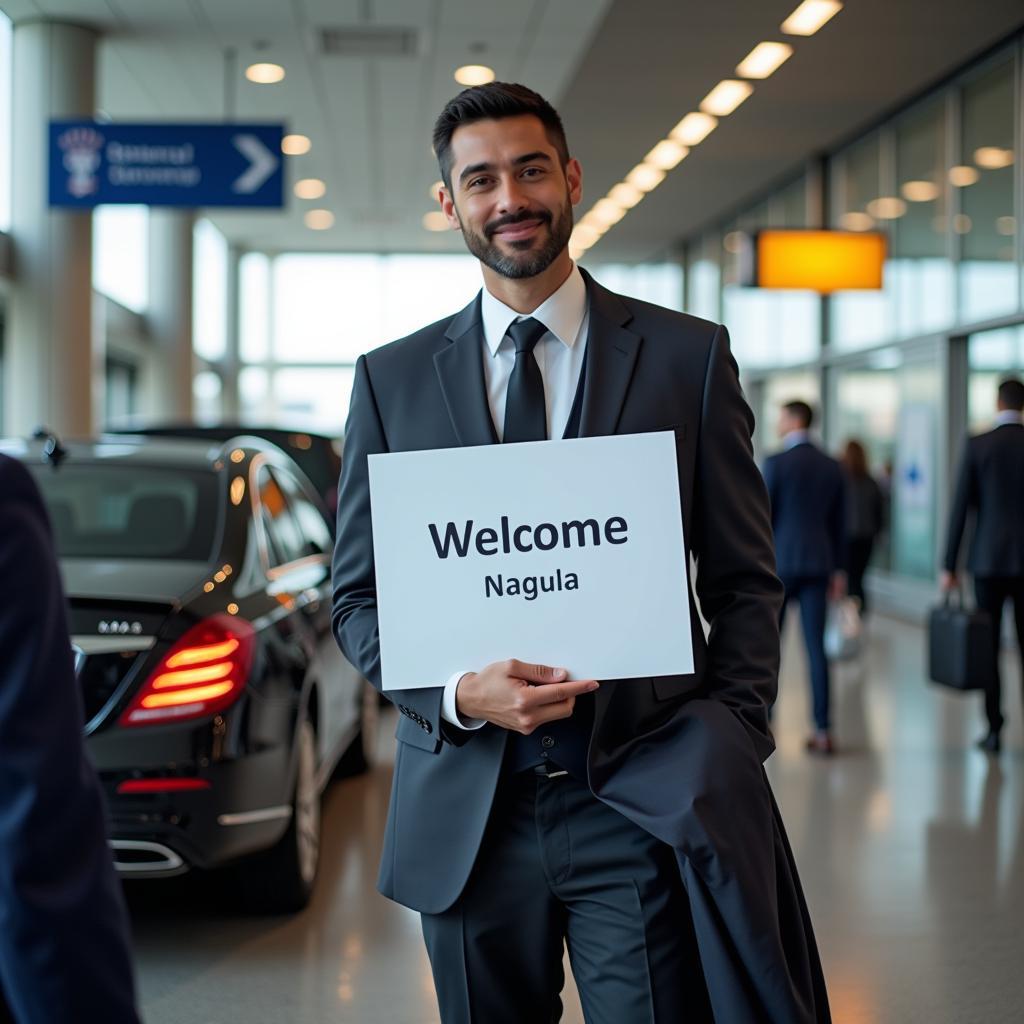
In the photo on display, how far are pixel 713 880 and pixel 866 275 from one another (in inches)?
403

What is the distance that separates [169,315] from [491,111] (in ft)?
52.4

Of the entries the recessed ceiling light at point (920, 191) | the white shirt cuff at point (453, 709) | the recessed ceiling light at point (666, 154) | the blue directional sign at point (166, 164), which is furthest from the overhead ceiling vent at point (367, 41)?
the white shirt cuff at point (453, 709)

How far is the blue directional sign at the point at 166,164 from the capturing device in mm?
10031

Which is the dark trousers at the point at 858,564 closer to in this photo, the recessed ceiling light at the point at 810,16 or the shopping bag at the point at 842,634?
the shopping bag at the point at 842,634

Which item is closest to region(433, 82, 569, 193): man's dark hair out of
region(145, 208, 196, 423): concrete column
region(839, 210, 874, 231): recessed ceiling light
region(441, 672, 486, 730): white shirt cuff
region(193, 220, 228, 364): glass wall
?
region(441, 672, 486, 730): white shirt cuff

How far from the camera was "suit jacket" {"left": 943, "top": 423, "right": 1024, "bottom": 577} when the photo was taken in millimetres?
6719

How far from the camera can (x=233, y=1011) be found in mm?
3510

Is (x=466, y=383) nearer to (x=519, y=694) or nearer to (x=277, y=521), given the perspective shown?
(x=519, y=694)

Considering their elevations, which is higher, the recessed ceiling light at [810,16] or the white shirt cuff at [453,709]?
the recessed ceiling light at [810,16]

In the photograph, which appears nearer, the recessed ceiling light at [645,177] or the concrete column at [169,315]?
the recessed ceiling light at [645,177]

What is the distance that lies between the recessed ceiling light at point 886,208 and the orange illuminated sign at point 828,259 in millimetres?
1580

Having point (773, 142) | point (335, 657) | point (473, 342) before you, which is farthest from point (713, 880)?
point (773, 142)

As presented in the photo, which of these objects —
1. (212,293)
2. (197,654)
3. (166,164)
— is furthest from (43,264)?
(212,293)

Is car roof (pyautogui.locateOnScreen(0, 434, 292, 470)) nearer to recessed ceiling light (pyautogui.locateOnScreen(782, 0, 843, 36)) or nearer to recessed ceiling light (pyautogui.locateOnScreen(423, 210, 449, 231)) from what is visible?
recessed ceiling light (pyautogui.locateOnScreen(782, 0, 843, 36))
